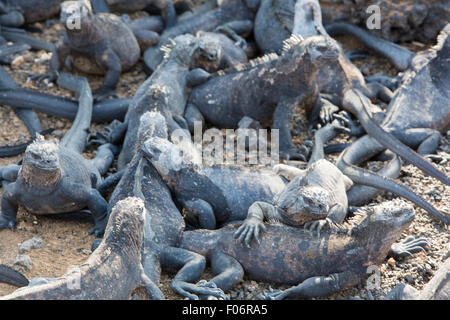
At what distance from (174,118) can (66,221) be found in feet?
4.98

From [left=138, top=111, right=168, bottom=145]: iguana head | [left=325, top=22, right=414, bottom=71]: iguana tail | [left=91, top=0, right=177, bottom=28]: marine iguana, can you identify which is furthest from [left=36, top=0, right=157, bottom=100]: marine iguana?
[left=325, top=22, right=414, bottom=71]: iguana tail

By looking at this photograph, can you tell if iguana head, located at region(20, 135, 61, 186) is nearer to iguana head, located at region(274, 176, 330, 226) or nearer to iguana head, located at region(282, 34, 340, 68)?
iguana head, located at region(274, 176, 330, 226)

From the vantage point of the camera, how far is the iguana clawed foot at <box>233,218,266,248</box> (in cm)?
474

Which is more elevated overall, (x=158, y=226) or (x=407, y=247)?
(x=158, y=226)

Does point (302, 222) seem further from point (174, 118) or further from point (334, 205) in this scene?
point (174, 118)

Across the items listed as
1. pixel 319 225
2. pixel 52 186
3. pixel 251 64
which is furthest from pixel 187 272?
pixel 251 64

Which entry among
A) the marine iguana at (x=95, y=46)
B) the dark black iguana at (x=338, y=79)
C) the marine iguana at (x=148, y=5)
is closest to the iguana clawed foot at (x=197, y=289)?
the dark black iguana at (x=338, y=79)

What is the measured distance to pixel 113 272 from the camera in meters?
4.02

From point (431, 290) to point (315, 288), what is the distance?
768mm

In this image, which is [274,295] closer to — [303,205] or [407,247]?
[303,205]

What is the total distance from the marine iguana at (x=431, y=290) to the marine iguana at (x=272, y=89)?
2.04 metres

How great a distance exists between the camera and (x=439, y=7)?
25.7 ft

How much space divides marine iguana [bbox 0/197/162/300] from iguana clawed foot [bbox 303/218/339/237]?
1.22 meters
